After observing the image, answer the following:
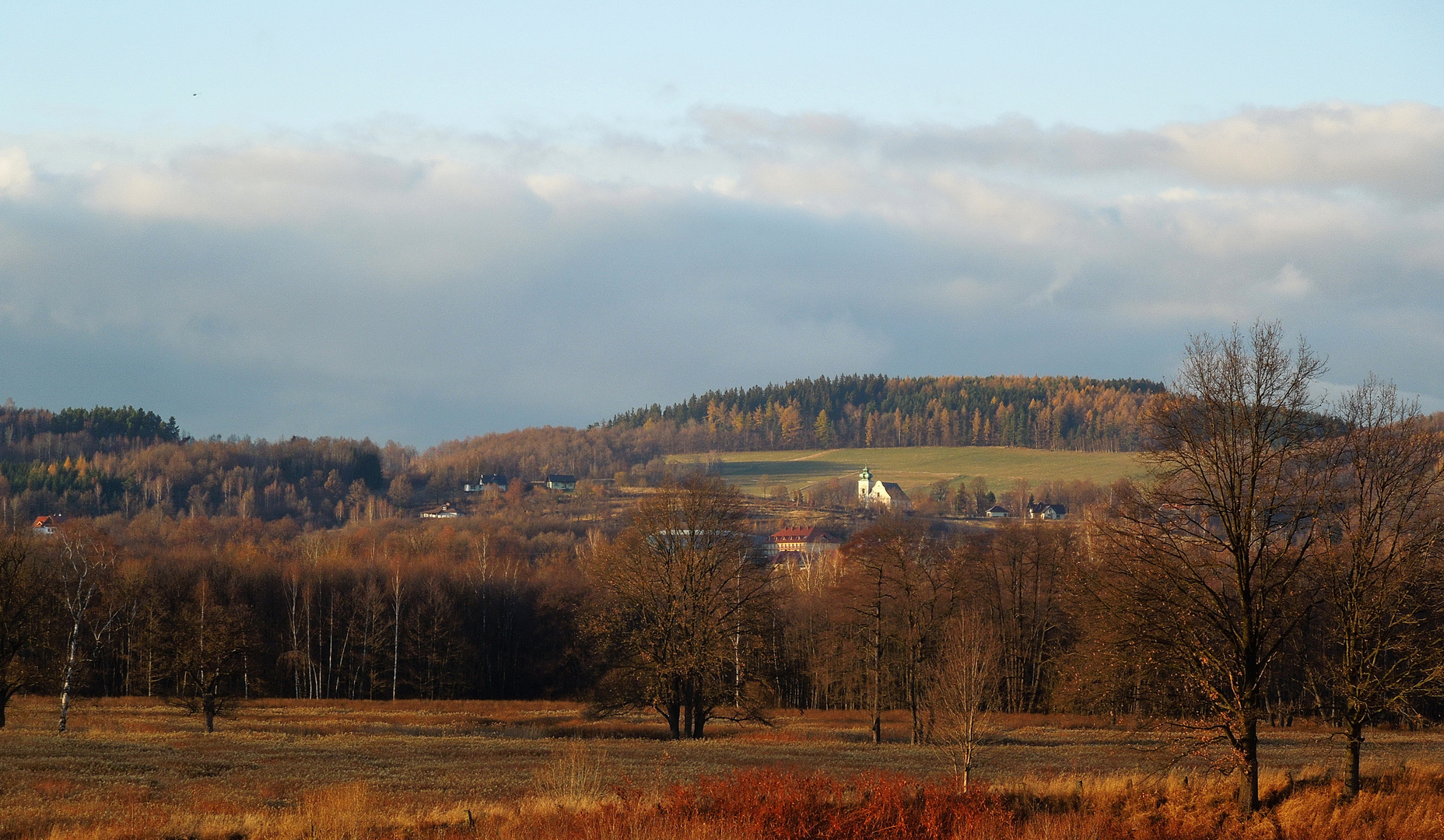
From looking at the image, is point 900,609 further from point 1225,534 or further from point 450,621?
point 450,621

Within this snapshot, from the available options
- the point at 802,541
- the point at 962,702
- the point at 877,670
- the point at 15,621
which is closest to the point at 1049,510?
the point at 802,541

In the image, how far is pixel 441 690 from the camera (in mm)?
84375

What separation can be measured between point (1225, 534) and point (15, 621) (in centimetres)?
4476

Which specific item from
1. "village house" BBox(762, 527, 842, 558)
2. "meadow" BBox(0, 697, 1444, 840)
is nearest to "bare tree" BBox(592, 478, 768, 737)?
"meadow" BBox(0, 697, 1444, 840)

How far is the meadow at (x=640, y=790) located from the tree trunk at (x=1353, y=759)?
0.32 m

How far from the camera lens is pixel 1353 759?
2469 cm

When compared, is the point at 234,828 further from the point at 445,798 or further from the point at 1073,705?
the point at 1073,705

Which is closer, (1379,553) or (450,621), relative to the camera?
(1379,553)

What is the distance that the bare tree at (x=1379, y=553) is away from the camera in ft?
78.3

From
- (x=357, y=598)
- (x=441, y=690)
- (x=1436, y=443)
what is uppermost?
(x=1436, y=443)

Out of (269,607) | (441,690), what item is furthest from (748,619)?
(269,607)

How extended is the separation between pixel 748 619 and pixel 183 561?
2688 inches

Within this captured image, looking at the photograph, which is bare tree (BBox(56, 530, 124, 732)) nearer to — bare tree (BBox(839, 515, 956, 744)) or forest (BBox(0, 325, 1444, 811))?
forest (BBox(0, 325, 1444, 811))

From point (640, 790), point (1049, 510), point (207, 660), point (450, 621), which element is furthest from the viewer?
point (1049, 510)
